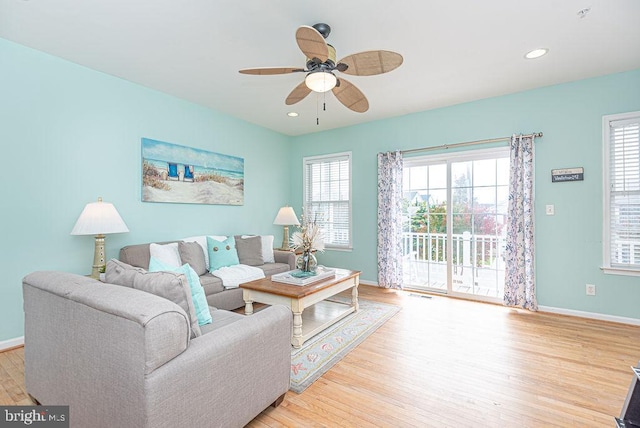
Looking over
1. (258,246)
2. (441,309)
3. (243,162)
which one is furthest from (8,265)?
(441,309)

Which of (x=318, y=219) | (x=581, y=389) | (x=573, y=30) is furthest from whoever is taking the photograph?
(x=318, y=219)

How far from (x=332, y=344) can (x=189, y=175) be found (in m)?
2.90

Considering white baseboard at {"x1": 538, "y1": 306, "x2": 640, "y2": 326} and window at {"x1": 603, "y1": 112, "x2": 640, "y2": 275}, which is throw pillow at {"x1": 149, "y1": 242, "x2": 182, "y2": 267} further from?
window at {"x1": 603, "y1": 112, "x2": 640, "y2": 275}

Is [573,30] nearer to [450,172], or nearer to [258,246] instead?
[450,172]

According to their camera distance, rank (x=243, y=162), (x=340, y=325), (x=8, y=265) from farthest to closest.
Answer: (x=243, y=162)
(x=340, y=325)
(x=8, y=265)

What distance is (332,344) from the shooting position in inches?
106

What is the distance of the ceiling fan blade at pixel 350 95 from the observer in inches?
98.8

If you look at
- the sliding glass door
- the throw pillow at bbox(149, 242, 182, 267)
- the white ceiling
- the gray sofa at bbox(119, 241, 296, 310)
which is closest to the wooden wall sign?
the sliding glass door

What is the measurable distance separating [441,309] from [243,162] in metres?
3.64

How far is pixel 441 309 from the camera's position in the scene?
3672mm

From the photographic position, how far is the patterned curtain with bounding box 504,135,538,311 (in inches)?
142

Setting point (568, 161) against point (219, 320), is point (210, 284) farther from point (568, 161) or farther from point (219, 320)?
point (568, 161)

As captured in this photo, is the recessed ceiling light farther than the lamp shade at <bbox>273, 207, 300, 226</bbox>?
No

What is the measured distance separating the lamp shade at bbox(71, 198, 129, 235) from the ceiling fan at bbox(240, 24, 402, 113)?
1.90 metres
